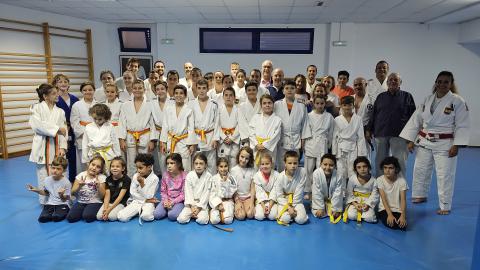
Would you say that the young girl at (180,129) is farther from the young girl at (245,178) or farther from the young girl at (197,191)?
the young girl at (245,178)

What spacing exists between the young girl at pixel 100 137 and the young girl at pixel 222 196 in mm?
1234

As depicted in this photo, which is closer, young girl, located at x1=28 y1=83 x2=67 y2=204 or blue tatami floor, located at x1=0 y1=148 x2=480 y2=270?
blue tatami floor, located at x1=0 y1=148 x2=480 y2=270

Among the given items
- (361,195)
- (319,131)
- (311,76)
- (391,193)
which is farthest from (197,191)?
(311,76)

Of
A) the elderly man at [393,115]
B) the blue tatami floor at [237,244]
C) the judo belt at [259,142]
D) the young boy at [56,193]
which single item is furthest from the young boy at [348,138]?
the young boy at [56,193]

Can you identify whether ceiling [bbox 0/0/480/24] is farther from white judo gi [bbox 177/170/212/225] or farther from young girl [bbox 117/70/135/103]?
white judo gi [bbox 177/170/212/225]

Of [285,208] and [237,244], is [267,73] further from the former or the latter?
[237,244]

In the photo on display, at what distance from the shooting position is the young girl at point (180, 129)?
12.1ft

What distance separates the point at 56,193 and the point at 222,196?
169 centimetres

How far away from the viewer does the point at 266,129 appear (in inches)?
140

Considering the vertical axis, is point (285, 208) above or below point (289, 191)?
below

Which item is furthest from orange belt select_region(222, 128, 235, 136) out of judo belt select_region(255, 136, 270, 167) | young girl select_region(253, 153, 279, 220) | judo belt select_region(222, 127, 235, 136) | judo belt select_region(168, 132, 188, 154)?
young girl select_region(253, 153, 279, 220)

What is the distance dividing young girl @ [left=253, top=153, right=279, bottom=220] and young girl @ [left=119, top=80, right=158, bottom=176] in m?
1.43

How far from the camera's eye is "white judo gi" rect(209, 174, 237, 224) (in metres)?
3.11

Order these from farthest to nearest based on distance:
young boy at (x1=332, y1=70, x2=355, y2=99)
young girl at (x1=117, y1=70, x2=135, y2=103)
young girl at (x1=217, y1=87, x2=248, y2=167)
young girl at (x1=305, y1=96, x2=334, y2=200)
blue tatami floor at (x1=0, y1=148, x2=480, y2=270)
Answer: young boy at (x1=332, y1=70, x2=355, y2=99) < young girl at (x1=117, y1=70, x2=135, y2=103) < young girl at (x1=217, y1=87, x2=248, y2=167) < young girl at (x1=305, y1=96, x2=334, y2=200) < blue tatami floor at (x1=0, y1=148, x2=480, y2=270)
